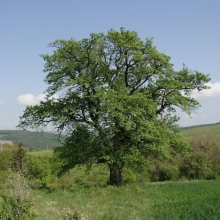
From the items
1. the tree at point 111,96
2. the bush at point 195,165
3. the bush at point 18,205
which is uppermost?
the tree at point 111,96

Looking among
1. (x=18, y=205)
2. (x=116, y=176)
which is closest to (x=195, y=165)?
(x=116, y=176)

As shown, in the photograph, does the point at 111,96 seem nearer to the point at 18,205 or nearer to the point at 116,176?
the point at 116,176

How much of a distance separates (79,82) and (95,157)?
6472 mm

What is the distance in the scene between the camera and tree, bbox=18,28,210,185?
26.1 metres

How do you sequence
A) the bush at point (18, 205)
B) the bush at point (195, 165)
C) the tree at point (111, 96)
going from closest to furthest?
the bush at point (18, 205)
the tree at point (111, 96)
the bush at point (195, 165)

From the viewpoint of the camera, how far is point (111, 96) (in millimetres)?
25203

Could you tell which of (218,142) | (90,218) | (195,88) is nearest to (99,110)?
(195,88)

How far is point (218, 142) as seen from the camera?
281 feet

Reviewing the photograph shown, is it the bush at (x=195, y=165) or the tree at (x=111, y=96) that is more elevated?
the tree at (x=111, y=96)

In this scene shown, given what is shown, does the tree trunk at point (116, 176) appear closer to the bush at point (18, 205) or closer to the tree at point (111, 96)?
the tree at point (111, 96)

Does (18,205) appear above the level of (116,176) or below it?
above

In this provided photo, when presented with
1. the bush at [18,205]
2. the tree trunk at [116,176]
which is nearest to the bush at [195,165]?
the tree trunk at [116,176]

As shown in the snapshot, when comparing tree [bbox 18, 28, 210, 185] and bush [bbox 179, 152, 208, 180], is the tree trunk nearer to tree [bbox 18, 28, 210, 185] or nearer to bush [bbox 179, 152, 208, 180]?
tree [bbox 18, 28, 210, 185]

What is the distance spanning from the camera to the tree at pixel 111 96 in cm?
2611
